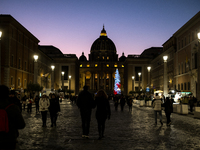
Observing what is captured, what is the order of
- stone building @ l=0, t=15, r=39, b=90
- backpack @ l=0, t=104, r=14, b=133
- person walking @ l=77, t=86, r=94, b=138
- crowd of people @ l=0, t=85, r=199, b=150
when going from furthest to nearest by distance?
stone building @ l=0, t=15, r=39, b=90 < person walking @ l=77, t=86, r=94, b=138 < crowd of people @ l=0, t=85, r=199, b=150 < backpack @ l=0, t=104, r=14, b=133

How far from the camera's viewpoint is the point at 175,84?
221 ft

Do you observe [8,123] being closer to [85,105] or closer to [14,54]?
[85,105]

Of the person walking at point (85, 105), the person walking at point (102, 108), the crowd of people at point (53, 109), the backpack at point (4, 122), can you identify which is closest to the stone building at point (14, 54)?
the crowd of people at point (53, 109)

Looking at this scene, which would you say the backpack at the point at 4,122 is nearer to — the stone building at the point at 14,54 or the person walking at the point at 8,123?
the person walking at the point at 8,123

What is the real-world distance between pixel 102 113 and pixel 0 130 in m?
6.60

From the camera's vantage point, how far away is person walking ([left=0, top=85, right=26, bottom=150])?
4616 millimetres

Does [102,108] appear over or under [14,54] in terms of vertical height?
under

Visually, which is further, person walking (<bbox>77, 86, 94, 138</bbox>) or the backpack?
person walking (<bbox>77, 86, 94, 138</bbox>)

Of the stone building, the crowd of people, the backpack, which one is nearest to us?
the backpack

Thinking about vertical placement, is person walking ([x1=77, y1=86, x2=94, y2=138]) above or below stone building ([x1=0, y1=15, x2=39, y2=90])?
below

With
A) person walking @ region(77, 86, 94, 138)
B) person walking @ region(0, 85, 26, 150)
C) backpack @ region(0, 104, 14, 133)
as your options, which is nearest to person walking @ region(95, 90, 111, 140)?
person walking @ region(77, 86, 94, 138)

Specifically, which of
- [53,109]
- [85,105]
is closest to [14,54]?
[53,109]

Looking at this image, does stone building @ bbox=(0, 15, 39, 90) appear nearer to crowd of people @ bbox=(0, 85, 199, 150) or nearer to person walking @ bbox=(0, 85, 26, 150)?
crowd of people @ bbox=(0, 85, 199, 150)

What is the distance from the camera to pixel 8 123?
15.3 feet
